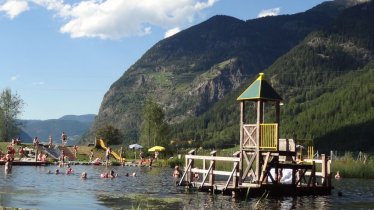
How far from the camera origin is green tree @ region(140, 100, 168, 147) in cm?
12975

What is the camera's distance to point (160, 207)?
Answer: 107ft

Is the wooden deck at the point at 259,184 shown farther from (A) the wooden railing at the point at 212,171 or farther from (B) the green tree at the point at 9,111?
(B) the green tree at the point at 9,111

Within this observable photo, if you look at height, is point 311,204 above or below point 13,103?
below

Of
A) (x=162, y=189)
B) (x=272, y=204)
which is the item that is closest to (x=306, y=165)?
(x=272, y=204)

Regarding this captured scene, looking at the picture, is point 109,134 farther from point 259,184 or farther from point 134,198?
point 134,198

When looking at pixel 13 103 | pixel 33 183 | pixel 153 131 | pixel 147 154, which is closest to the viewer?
pixel 33 183

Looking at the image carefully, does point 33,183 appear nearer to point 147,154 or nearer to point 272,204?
point 272,204

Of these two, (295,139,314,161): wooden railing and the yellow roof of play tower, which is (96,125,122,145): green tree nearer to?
(295,139,314,161): wooden railing

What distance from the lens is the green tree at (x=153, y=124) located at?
130 metres

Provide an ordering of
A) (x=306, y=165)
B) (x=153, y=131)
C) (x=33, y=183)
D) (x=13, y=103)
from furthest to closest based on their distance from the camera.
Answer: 1. (x=13, y=103)
2. (x=153, y=131)
3. (x=33, y=183)
4. (x=306, y=165)

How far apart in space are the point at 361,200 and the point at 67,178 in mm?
31052

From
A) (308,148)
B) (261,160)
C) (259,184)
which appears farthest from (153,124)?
(259,184)

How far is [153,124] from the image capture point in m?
132

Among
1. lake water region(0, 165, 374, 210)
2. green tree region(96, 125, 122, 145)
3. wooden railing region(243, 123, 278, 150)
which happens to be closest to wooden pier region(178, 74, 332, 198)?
wooden railing region(243, 123, 278, 150)
